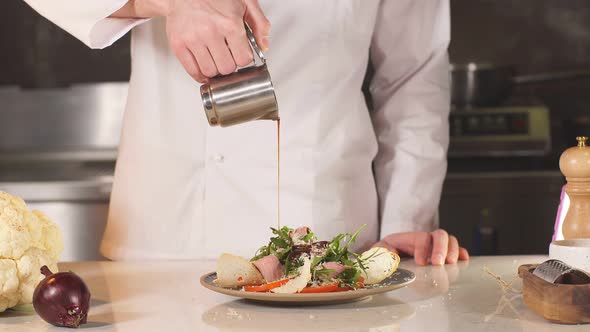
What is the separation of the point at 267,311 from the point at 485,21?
9.68 ft

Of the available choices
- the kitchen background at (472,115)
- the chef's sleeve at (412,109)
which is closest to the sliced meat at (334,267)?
the chef's sleeve at (412,109)

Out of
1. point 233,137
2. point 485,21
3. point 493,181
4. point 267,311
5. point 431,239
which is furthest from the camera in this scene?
point 485,21

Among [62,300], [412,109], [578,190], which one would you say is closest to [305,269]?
[62,300]

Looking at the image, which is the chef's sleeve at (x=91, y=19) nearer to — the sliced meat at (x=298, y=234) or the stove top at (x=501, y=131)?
the sliced meat at (x=298, y=234)

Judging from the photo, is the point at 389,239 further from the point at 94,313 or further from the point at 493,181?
the point at 493,181

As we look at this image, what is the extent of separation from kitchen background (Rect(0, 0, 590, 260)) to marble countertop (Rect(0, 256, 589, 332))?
1.77 m

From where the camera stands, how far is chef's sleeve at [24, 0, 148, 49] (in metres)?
1.58

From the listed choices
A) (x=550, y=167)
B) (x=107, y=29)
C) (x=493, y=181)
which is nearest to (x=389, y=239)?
(x=107, y=29)

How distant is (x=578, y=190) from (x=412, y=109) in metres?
0.82

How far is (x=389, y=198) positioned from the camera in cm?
204

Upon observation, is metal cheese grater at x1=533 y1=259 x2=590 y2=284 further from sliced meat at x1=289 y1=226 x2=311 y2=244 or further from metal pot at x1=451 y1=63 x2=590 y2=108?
metal pot at x1=451 y1=63 x2=590 y2=108

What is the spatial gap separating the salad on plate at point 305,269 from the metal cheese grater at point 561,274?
0.22 metres

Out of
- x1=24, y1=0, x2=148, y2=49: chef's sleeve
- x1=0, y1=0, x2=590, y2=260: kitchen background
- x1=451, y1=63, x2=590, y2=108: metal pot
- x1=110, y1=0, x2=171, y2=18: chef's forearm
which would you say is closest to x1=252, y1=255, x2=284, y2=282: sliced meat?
x1=110, y1=0, x2=171, y2=18: chef's forearm

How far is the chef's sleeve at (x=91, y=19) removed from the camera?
158 cm
